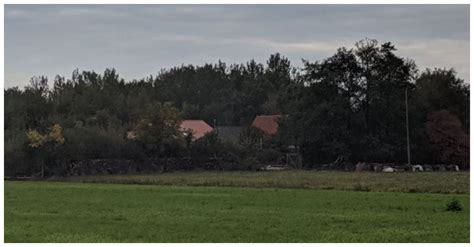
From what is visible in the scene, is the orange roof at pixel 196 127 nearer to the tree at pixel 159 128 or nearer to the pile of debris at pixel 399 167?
the tree at pixel 159 128

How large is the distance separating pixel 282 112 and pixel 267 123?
1141 mm

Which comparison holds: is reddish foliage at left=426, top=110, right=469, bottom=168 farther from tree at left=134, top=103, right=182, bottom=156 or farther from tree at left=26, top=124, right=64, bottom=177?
tree at left=26, top=124, right=64, bottom=177

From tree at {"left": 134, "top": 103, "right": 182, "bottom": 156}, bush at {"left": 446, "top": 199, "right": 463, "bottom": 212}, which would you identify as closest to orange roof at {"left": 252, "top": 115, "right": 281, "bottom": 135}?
tree at {"left": 134, "top": 103, "right": 182, "bottom": 156}

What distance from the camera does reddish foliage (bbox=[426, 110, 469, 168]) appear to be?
3300cm

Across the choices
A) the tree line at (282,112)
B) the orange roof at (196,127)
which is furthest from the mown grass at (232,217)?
the orange roof at (196,127)

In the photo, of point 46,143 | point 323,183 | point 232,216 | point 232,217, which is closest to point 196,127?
point 46,143

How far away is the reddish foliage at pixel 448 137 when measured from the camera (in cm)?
3300

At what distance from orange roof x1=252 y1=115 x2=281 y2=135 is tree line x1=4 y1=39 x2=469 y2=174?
629mm

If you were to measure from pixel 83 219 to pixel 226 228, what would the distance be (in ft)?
9.01

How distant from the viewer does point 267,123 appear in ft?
134

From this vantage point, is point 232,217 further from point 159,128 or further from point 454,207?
point 159,128

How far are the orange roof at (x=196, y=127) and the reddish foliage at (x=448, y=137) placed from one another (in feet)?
31.8

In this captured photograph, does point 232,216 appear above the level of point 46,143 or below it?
below

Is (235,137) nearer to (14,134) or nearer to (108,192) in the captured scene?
(14,134)
